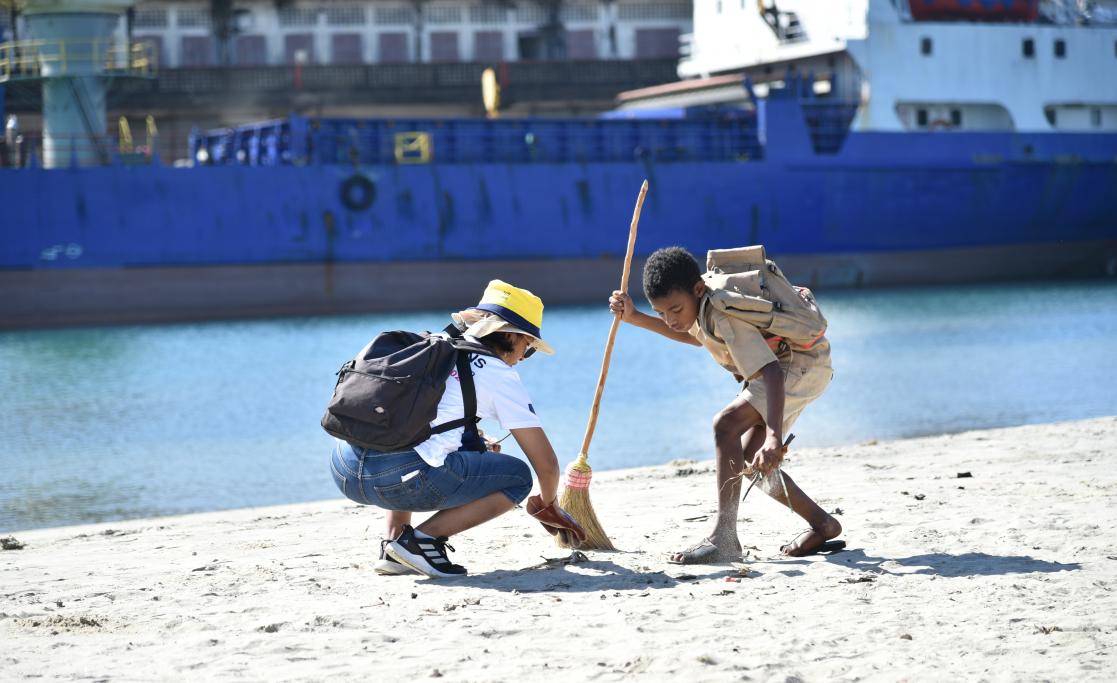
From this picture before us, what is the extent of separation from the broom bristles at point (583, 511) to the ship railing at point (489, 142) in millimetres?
17582

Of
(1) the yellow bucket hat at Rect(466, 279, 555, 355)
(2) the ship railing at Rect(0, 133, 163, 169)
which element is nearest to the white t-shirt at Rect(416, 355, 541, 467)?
(1) the yellow bucket hat at Rect(466, 279, 555, 355)

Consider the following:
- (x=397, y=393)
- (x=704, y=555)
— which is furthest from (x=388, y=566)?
(x=704, y=555)

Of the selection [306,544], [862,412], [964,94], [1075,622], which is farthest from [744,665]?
[964,94]

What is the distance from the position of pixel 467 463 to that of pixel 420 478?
0.15 m

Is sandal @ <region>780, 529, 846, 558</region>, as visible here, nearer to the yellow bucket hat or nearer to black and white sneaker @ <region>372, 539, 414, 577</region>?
the yellow bucket hat

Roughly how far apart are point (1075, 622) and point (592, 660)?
1186 mm

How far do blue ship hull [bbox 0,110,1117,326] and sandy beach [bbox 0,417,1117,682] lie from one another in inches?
628

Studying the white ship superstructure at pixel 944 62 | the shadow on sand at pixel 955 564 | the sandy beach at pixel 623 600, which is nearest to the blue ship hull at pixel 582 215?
the white ship superstructure at pixel 944 62

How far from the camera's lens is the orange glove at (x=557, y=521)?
392 cm

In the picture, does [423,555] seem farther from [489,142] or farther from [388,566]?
[489,142]

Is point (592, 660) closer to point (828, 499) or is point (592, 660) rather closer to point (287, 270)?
point (828, 499)

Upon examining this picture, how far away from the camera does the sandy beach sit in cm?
Answer: 285

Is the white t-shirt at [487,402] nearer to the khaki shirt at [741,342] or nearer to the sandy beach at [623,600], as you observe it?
the sandy beach at [623,600]

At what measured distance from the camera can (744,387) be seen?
384 cm
